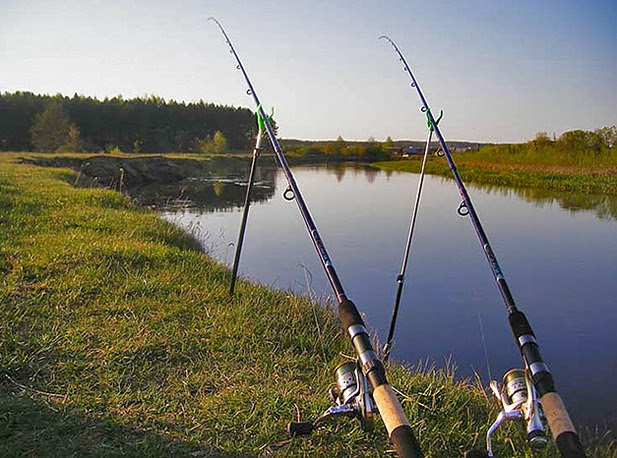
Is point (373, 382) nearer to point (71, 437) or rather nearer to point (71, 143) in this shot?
point (71, 437)

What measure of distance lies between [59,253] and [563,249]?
7.88m

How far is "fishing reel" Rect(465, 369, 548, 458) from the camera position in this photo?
4.69 feet

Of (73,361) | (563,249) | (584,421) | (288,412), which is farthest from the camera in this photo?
(563,249)

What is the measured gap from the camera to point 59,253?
4289 mm

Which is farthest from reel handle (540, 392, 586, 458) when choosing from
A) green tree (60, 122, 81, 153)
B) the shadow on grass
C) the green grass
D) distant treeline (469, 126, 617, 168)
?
green tree (60, 122, 81, 153)

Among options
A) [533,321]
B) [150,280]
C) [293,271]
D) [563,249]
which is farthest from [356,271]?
[563,249]

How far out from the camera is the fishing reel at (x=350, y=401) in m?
1.59

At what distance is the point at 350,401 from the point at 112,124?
49830mm

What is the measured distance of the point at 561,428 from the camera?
1343mm

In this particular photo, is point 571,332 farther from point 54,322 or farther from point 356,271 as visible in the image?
point 54,322

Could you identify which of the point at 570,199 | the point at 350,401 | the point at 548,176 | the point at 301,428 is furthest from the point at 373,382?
the point at 548,176

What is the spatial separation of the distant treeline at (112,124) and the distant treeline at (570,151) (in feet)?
64.2

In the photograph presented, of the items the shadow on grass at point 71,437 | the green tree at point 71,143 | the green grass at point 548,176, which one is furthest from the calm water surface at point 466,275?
the green tree at point 71,143

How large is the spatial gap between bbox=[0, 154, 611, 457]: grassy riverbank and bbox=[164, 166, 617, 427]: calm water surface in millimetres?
1316
